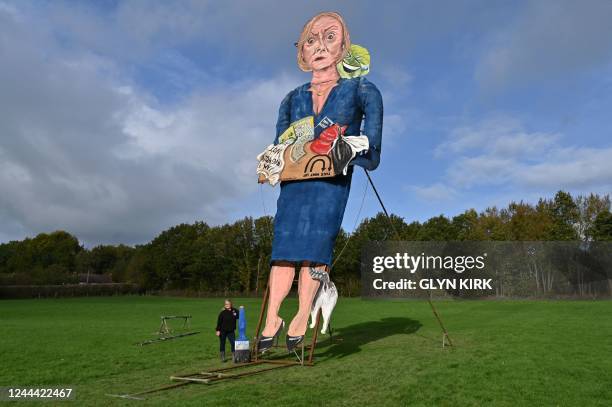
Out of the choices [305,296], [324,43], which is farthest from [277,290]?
[324,43]

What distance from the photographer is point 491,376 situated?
13.8 m

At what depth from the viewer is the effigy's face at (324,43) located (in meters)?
18.2

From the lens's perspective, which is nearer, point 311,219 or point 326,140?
point 311,219

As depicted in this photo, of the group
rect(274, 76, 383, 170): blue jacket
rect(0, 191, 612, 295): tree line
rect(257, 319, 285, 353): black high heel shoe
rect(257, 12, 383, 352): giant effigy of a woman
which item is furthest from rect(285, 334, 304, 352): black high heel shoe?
rect(0, 191, 612, 295): tree line

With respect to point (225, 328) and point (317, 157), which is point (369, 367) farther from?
point (317, 157)

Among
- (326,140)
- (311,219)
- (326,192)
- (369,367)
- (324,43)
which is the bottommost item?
(369,367)

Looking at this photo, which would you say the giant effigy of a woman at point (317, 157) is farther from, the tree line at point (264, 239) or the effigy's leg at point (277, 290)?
the tree line at point (264, 239)

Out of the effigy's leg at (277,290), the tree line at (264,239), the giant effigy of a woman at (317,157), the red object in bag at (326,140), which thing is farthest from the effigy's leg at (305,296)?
the tree line at (264,239)

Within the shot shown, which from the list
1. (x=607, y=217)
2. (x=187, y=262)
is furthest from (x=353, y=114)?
(x=187, y=262)

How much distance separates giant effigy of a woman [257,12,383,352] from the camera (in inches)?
635

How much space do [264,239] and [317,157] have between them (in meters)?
63.3

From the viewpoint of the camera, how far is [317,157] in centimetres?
1642

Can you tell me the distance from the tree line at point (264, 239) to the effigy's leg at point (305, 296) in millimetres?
37851

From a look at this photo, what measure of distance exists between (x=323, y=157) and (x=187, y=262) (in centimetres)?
7485
